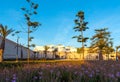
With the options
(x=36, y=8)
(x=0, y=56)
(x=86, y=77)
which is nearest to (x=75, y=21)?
(x=36, y=8)

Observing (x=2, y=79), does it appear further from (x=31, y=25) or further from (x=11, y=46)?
(x=11, y=46)

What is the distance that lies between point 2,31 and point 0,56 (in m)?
7.84

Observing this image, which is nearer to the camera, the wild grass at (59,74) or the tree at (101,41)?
the wild grass at (59,74)

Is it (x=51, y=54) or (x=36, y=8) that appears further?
(x=51, y=54)

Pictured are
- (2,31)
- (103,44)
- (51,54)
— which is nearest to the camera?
(2,31)

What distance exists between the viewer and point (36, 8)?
120 feet

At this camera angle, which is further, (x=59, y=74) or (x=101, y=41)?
(x=101, y=41)

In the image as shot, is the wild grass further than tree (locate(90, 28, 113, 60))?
No

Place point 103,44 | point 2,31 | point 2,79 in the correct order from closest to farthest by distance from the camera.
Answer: point 2,79
point 2,31
point 103,44

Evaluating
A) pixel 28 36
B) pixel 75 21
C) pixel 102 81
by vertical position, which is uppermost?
pixel 75 21

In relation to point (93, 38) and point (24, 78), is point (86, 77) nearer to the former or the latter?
point (24, 78)

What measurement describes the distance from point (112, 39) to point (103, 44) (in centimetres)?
333

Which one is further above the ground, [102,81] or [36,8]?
[36,8]

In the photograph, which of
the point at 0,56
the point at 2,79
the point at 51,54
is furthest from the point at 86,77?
the point at 51,54
